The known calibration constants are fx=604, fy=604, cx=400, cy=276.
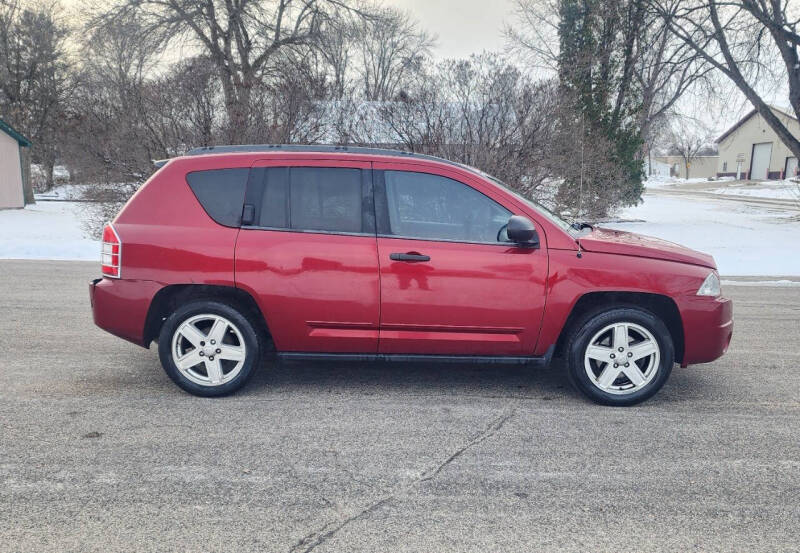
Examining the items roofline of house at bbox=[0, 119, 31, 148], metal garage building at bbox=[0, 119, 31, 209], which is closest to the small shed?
roofline of house at bbox=[0, 119, 31, 148]

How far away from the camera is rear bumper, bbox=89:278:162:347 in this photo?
4399mm

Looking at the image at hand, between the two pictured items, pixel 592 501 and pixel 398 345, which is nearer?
pixel 592 501

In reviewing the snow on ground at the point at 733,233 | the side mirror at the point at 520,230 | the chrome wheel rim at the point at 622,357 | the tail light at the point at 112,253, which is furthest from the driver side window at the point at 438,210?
the snow on ground at the point at 733,233

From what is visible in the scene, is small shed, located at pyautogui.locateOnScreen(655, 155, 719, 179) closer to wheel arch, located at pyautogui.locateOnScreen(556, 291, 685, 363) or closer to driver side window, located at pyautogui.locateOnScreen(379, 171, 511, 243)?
wheel arch, located at pyautogui.locateOnScreen(556, 291, 685, 363)

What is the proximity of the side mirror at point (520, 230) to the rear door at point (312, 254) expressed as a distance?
971mm

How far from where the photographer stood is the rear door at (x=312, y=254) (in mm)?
4312

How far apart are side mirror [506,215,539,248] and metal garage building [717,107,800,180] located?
65651mm

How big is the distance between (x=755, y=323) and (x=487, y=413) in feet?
14.9

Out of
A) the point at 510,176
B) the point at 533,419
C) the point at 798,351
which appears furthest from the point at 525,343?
the point at 510,176

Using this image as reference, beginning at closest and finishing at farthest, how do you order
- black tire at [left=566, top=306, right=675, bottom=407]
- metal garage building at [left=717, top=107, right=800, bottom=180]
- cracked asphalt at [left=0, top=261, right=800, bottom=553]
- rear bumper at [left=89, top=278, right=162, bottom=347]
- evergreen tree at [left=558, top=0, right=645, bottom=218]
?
cracked asphalt at [left=0, top=261, right=800, bottom=553] < black tire at [left=566, top=306, right=675, bottom=407] < rear bumper at [left=89, top=278, right=162, bottom=347] < evergreen tree at [left=558, top=0, right=645, bottom=218] < metal garage building at [left=717, top=107, right=800, bottom=180]

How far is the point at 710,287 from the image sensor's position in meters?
4.38

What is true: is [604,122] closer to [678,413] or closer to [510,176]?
[510,176]

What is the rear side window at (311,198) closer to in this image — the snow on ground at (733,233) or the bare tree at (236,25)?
the snow on ground at (733,233)

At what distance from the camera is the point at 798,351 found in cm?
592
